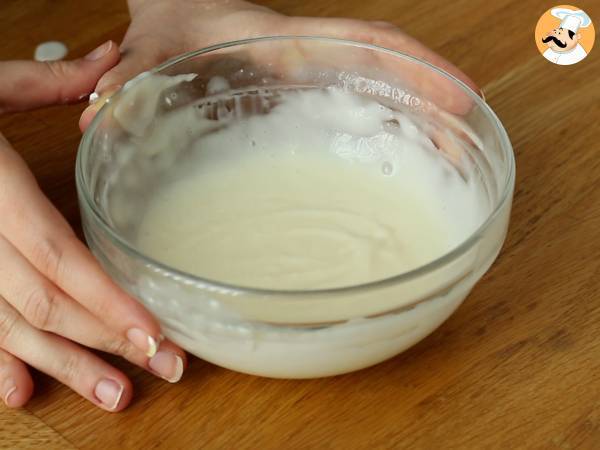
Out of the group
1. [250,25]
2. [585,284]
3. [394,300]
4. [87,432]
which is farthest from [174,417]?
[250,25]

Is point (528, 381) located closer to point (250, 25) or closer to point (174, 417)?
point (174, 417)

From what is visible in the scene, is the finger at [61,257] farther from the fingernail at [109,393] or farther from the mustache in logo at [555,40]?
the mustache in logo at [555,40]

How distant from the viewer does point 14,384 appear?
34.3 inches

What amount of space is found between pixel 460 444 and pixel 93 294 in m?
0.34

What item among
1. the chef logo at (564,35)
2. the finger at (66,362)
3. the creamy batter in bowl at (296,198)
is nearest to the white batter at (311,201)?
the creamy batter in bowl at (296,198)

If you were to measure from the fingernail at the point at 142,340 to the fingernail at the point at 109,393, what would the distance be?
5 centimetres

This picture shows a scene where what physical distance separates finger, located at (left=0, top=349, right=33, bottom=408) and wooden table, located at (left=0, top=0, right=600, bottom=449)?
12mm

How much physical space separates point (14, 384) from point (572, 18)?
93cm

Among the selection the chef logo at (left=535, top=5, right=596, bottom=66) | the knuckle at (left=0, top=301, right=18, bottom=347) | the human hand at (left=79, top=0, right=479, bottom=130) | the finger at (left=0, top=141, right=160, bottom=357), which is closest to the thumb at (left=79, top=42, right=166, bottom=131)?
the human hand at (left=79, top=0, right=479, bottom=130)

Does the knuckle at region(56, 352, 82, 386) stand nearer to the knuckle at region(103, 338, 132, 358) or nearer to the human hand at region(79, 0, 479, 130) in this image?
the knuckle at region(103, 338, 132, 358)

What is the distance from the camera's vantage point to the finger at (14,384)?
2.84ft

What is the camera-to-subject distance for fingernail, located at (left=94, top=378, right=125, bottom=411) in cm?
86

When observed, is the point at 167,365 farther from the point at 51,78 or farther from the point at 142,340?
the point at 51,78

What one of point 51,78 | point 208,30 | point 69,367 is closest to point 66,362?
point 69,367
